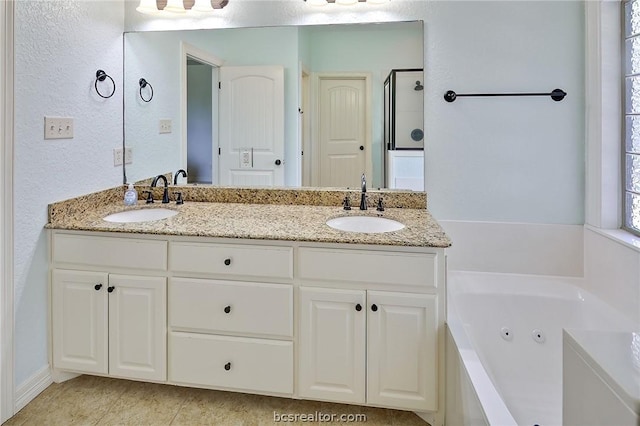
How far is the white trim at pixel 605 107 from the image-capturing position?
201cm

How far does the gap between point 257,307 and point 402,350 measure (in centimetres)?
61

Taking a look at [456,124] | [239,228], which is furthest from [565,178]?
[239,228]

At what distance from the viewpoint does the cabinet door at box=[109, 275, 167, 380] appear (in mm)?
1917

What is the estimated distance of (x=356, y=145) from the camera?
2400mm

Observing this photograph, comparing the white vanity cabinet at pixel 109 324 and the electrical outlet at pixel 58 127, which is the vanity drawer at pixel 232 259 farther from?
the electrical outlet at pixel 58 127

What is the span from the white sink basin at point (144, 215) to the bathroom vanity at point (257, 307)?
0.23 meters

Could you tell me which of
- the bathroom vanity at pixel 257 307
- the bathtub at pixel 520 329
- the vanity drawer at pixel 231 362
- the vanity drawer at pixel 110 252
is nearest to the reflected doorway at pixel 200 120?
the bathroom vanity at pixel 257 307

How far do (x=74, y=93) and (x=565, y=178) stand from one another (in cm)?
247

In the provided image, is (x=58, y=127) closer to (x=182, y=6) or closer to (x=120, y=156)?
(x=120, y=156)

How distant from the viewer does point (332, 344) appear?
5.91ft

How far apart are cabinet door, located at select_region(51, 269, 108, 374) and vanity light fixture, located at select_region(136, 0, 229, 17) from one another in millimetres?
1518

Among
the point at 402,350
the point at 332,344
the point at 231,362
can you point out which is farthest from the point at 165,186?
the point at 402,350

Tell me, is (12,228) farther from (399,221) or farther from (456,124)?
(456,124)

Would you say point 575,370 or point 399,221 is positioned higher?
point 399,221
